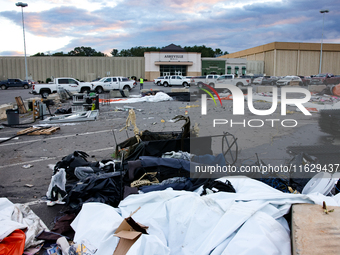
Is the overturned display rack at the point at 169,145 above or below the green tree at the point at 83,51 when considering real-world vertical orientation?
below

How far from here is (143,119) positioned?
42.5ft

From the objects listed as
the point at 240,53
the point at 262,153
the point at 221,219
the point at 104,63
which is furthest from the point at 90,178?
the point at 240,53

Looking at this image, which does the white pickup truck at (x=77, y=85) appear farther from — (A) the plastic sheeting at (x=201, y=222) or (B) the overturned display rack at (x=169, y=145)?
(A) the plastic sheeting at (x=201, y=222)

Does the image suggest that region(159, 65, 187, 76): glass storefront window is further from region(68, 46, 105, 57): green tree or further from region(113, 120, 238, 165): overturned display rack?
region(68, 46, 105, 57): green tree

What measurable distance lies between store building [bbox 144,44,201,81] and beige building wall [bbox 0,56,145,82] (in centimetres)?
203

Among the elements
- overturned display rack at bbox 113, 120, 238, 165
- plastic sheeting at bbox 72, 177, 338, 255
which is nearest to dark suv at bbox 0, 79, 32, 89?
overturned display rack at bbox 113, 120, 238, 165

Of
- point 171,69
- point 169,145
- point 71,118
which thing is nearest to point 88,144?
point 169,145

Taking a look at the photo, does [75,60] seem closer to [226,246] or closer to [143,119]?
[143,119]

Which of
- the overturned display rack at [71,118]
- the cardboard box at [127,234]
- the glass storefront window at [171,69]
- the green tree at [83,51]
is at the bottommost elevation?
the cardboard box at [127,234]

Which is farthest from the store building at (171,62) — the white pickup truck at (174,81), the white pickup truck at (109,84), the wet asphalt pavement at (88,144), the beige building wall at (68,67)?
the wet asphalt pavement at (88,144)

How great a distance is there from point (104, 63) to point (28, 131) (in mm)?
44669

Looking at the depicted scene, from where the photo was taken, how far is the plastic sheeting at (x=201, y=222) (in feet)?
9.63

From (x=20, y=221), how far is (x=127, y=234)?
1797 millimetres

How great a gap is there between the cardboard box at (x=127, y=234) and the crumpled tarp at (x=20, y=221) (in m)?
1.21
